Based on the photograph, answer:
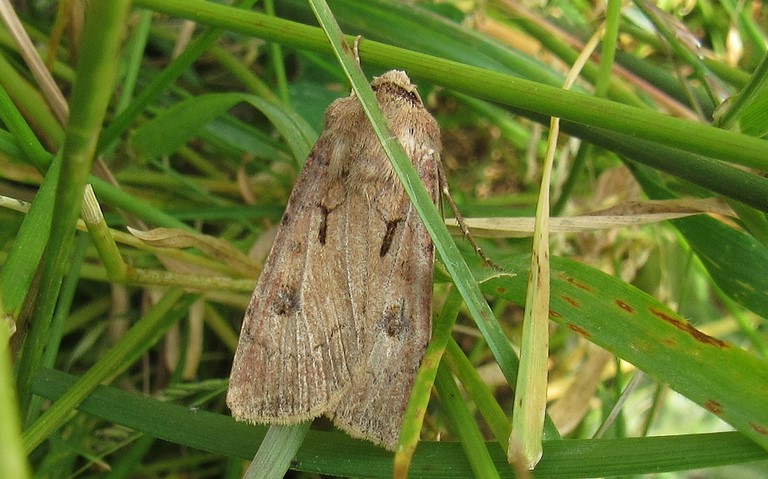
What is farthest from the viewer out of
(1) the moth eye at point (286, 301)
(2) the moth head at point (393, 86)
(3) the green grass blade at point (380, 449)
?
(2) the moth head at point (393, 86)

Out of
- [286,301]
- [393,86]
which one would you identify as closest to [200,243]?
[286,301]

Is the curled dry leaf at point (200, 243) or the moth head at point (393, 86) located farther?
the moth head at point (393, 86)

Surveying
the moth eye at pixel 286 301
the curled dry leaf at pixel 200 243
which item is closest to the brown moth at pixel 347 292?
the moth eye at pixel 286 301

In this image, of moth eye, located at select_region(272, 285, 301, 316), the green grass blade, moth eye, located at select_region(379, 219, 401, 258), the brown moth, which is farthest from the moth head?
the green grass blade

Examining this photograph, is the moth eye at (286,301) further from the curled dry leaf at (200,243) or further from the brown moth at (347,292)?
the curled dry leaf at (200,243)

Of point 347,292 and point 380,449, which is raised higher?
point 347,292

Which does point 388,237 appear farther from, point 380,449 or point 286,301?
point 380,449

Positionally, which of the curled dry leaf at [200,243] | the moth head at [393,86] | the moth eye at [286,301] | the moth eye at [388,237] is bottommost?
the moth eye at [286,301]
